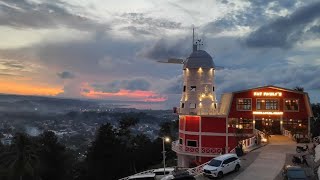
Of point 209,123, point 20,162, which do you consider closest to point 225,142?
point 209,123

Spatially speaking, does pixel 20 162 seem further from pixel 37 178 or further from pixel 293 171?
pixel 293 171

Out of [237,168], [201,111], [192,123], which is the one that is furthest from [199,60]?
[237,168]

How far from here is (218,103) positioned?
62969 mm

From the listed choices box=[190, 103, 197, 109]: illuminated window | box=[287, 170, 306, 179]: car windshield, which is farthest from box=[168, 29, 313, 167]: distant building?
box=[287, 170, 306, 179]: car windshield

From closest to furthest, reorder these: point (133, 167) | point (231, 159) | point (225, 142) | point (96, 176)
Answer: point (231, 159)
point (225, 142)
point (96, 176)
point (133, 167)

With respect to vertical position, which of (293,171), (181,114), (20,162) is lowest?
(20,162)

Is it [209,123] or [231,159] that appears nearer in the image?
[231,159]

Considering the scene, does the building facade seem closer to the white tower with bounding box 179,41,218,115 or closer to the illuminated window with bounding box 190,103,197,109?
the white tower with bounding box 179,41,218,115

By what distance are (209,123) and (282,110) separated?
11120 mm

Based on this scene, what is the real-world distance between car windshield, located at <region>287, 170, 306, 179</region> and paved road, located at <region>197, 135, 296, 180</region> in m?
2.36

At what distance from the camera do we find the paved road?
107 feet

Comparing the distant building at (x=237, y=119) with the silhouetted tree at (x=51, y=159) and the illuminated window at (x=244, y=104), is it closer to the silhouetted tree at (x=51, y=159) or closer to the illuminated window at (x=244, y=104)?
the illuminated window at (x=244, y=104)

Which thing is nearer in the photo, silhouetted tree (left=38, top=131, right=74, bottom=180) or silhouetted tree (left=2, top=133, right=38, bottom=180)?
silhouetted tree (left=2, top=133, right=38, bottom=180)

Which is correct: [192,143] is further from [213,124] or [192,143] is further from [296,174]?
[296,174]
